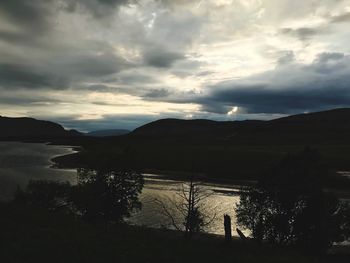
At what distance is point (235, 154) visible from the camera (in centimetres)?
17288

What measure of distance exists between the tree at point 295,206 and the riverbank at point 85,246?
2952 centimetres

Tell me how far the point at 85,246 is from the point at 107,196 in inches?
1642

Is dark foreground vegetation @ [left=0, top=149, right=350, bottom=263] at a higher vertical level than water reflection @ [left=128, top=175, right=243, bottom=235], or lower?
higher

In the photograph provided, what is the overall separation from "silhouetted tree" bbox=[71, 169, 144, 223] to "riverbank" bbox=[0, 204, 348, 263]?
105ft

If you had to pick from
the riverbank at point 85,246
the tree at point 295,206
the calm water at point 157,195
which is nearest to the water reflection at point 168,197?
the calm water at point 157,195

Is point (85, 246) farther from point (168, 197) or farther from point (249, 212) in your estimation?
point (168, 197)

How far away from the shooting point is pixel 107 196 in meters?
61.2

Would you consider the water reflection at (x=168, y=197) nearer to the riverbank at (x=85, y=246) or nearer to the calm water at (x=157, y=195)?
the calm water at (x=157, y=195)

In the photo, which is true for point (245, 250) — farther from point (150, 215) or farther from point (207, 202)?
point (207, 202)

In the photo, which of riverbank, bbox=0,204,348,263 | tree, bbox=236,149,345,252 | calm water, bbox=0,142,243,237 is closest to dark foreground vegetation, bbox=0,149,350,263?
tree, bbox=236,149,345,252

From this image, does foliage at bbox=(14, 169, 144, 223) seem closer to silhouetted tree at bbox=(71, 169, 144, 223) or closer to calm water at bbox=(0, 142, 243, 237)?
silhouetted tree at bbox=(71, 169, 144, 223)

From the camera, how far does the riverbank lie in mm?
17875

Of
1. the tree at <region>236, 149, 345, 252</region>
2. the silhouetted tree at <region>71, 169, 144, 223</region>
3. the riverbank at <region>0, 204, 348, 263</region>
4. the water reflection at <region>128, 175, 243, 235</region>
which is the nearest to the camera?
the riverbank at <region>0, 204, 348, 263</region>

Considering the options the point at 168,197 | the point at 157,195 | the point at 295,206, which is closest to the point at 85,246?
the point at 295,206
